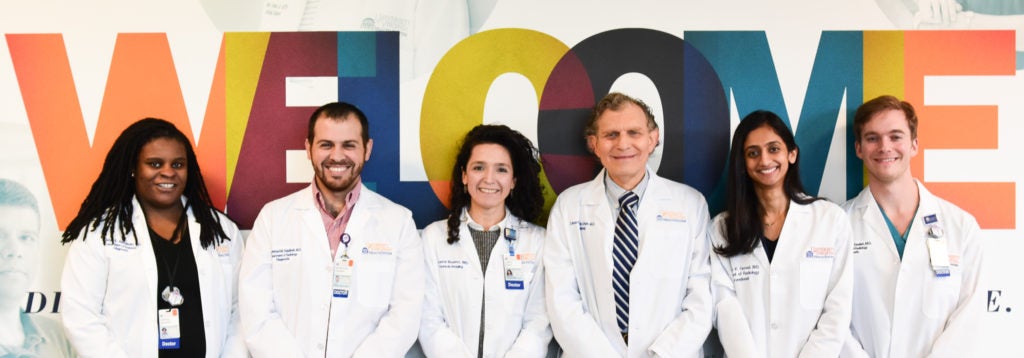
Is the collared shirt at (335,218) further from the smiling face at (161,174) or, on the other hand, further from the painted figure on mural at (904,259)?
the painted figure on mural at (904,259)

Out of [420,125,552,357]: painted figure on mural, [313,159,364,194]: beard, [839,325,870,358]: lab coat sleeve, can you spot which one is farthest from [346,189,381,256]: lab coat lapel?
[839,325,870,358]: lab coat sleeve

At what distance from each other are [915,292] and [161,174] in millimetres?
3783

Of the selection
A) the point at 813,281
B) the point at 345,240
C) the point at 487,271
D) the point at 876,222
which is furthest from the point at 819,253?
the point at 345,240

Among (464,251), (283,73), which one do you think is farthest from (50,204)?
(464,251)

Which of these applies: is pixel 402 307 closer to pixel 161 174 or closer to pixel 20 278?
pixel 161 174

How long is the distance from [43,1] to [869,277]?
15.6ft

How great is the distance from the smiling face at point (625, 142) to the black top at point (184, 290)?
2098mm

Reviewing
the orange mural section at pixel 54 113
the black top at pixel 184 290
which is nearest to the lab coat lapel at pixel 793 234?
the black top at pixel 184 290

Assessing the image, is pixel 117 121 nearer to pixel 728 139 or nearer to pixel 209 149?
pixel 209 149

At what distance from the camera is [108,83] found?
3.55 meters

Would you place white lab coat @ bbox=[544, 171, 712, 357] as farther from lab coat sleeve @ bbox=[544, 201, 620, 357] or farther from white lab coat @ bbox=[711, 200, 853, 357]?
white lab coat @ bbox=[711, 200, 853, 357]

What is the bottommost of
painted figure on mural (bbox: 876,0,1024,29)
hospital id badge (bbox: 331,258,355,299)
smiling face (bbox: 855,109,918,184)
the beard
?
hospital id badge (bbox: 331,258,355,299)

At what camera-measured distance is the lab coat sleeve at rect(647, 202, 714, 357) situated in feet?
9.36

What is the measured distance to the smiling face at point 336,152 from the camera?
9.96ft
